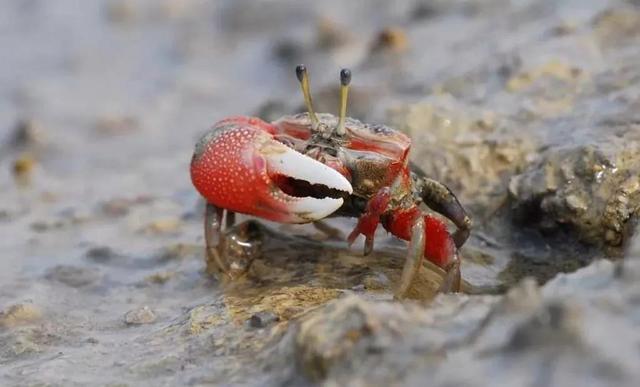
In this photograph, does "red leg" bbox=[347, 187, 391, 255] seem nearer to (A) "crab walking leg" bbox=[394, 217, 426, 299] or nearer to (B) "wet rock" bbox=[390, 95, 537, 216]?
(A) "crab walking leg" bbox=[394, 217, 426, 299]

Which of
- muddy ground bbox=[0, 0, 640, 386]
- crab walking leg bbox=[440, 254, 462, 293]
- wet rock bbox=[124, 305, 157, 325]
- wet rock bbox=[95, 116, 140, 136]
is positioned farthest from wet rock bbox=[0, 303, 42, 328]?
wet rock bbox=[95, 116, 140, 136]

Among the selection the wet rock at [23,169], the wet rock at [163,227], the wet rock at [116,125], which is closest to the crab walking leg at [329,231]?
the wet rock at [163,227]

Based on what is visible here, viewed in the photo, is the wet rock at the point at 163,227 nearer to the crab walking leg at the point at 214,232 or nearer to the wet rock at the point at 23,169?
the crab walking leg at the point at 214,232

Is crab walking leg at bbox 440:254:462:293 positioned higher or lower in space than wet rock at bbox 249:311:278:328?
higher

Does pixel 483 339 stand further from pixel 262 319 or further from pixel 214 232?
pixel 214 232

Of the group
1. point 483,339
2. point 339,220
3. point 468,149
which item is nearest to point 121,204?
point 339,220

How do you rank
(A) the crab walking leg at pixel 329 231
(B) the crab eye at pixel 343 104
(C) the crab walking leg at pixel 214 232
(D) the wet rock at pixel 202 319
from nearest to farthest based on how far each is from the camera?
(D) the wet rock at pixel 202 319 → (B) the crab eye at pixel 343 104 → (C) the crab walking leg at pixel 214 232 → (A) the crab walking leg at pixel 329 231

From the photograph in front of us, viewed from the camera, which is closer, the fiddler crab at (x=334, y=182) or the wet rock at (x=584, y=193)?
the fiddler crab at (x=334, y=182)

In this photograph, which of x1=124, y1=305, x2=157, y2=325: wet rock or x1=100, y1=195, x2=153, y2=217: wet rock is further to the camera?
x1=100, y1=195, x2=153, y2=217: wet rock

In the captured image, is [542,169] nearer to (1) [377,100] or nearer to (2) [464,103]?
(2) [464,103]
